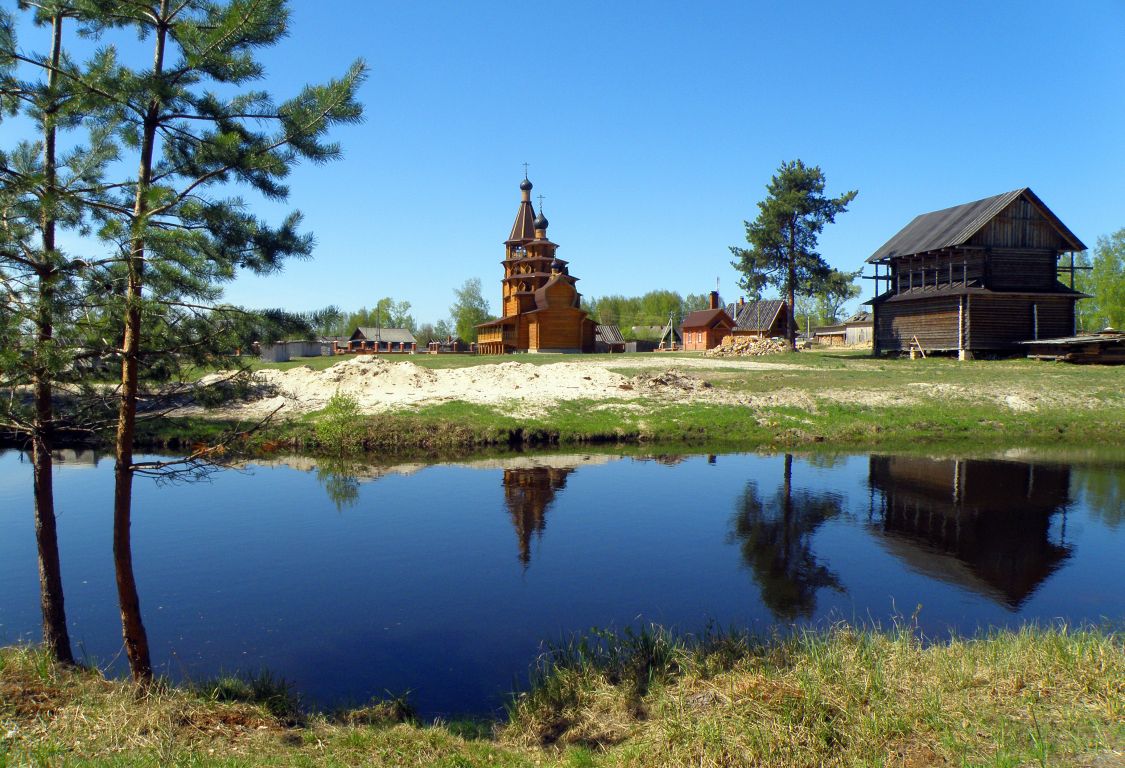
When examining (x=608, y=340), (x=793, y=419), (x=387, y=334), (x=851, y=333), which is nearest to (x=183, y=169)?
(x=793, y=419)

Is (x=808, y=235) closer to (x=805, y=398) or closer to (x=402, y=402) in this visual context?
(x=805, y=398)

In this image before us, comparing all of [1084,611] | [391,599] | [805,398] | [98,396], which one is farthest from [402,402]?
[1084,611]

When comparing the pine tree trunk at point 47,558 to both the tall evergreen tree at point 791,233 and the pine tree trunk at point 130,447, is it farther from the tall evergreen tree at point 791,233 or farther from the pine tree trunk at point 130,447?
the tall evergreen tree at point 791,233

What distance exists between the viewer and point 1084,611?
10.4m

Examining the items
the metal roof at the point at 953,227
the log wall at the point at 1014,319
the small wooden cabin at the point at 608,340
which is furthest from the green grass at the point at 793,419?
the small wooden cabin at the point at 608,340

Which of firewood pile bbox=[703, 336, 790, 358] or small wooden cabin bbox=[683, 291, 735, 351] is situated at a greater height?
small wooden cabin bbox=[683, 291, 735, 351]

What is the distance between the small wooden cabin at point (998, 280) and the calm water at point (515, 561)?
25.1 meters

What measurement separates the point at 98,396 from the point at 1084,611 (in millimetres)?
13008

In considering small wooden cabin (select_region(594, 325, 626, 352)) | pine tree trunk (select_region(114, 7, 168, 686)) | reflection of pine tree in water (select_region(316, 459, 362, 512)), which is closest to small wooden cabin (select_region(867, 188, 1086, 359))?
reflection of pine tree in water (select_region(316, 459, 362, 512))

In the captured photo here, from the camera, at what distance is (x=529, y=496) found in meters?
18.2

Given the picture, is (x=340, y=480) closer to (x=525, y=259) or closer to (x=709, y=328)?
(x=525, y=259)

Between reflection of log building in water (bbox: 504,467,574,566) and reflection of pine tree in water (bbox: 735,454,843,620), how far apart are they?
13.5 ft

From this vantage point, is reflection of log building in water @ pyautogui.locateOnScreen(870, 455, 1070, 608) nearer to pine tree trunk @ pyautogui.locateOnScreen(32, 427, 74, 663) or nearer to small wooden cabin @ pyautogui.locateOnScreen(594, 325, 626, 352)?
pine tree trunk @ pyautogui.locateOnScreen(32, 427, 74, 663)

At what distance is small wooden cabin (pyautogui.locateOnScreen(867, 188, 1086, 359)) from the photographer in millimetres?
43062
